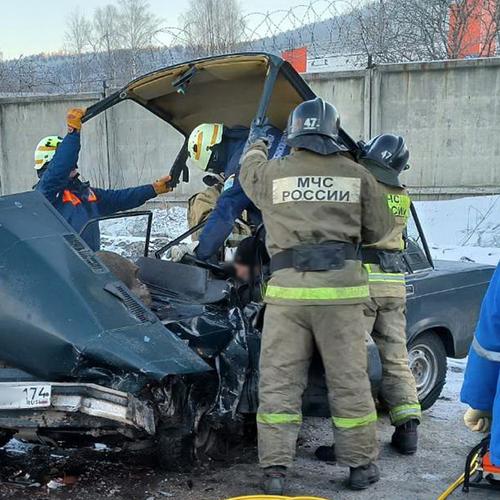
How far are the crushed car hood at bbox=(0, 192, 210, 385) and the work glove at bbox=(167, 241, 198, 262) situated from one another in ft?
2.74

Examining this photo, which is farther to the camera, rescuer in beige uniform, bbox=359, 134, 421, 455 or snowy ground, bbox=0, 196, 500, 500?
rescuer in beige uniform, bbox=359, 134, 421, 455

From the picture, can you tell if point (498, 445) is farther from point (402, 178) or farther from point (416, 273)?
point (402, 178)

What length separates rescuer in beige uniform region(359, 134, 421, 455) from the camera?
427 centimetres

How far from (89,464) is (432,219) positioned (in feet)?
32.1

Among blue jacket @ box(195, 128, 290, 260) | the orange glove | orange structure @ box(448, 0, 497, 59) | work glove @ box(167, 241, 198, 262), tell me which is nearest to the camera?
blue jacket @ box(195, 128, 290, 260)

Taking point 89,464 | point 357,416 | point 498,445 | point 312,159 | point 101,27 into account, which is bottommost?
point 89,464

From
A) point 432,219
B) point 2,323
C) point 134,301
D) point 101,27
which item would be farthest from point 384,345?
point 101,27

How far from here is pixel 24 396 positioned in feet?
9.61

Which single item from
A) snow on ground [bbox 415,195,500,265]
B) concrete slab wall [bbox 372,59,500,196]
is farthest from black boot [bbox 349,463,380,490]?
concrete slab wall [bbox 372,59,500,196]

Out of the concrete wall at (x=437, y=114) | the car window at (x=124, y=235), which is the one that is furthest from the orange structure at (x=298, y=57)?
the car window at (x=124, y=235)

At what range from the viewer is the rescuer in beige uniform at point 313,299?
345cm

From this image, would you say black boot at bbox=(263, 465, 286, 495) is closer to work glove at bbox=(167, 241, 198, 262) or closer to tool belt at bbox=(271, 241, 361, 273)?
tool belt at bbox=(271, 241, 361, 273)

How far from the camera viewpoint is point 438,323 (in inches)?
201

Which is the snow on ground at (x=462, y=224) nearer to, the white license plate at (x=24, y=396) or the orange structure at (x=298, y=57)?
the orange structure at (x=298, y=57)
